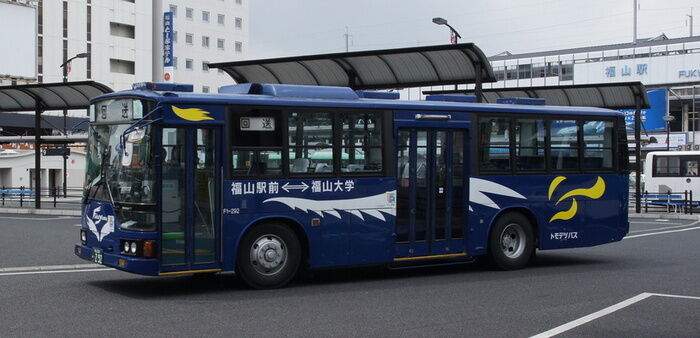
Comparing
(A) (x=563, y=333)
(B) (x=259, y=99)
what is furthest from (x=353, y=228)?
(A) (x=563, y=333)

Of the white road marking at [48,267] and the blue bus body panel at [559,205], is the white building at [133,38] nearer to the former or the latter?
the white road marking at [48,267]

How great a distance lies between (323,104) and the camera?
39.4 ft

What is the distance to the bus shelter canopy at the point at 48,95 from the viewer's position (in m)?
26.5

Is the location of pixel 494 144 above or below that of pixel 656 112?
below

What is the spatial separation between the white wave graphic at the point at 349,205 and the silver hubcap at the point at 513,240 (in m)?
2.52

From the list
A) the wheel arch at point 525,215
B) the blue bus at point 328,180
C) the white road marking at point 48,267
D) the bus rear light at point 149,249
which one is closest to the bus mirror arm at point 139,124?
the blue bus at point 328,180

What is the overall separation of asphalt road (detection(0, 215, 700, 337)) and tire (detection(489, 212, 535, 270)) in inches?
9.3

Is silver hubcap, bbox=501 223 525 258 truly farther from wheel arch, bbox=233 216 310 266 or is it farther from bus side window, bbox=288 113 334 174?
wheel arch, bbox=233 216 310 266

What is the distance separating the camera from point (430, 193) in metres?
13.1

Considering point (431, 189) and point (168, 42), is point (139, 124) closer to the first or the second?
point (431, 189)

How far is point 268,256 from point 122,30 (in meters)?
75.5

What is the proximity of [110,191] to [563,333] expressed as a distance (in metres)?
5.91

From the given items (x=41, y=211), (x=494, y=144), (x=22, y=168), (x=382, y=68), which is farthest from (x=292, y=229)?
(x=22, y=168)

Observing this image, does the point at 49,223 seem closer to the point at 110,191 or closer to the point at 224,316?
the point at 110,191
